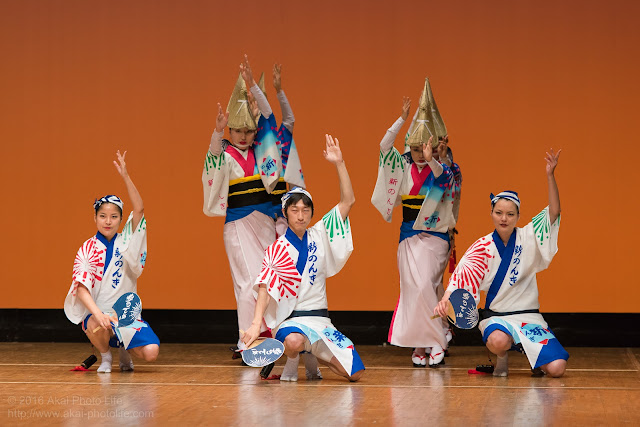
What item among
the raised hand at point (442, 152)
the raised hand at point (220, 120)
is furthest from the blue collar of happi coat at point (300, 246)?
the raised hand at point (442, 152)

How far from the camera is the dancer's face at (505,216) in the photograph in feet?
16.1

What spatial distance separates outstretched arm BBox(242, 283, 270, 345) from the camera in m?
4.31

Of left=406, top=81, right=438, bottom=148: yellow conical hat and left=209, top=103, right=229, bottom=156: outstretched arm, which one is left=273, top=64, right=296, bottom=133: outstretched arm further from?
left=406, top=81, right=438, bottom=148: yellow conical hat

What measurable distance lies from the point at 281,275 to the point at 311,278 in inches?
5.9

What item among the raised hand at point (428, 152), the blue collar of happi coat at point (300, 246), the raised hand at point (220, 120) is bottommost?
the blue collar of happi coat at point (300, 246)

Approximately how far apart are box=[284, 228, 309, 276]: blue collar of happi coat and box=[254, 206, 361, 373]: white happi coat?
11 millimetres

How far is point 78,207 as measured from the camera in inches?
270

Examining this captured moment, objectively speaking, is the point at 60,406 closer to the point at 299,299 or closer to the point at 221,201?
the point at 299,299

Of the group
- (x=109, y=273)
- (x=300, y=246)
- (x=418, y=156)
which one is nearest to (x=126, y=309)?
(x=109, y=273)

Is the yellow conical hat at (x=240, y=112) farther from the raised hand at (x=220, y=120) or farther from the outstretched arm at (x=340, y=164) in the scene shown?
the outstretched arm at (x=340, y=164)

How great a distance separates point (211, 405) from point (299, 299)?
3.08 ft

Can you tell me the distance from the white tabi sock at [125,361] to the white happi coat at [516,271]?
1.70 metres

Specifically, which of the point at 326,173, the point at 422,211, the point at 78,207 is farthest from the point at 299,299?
the point at 78,207

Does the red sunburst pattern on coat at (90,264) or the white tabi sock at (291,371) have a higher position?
the red sunburst pattern on coat at (90,264)
